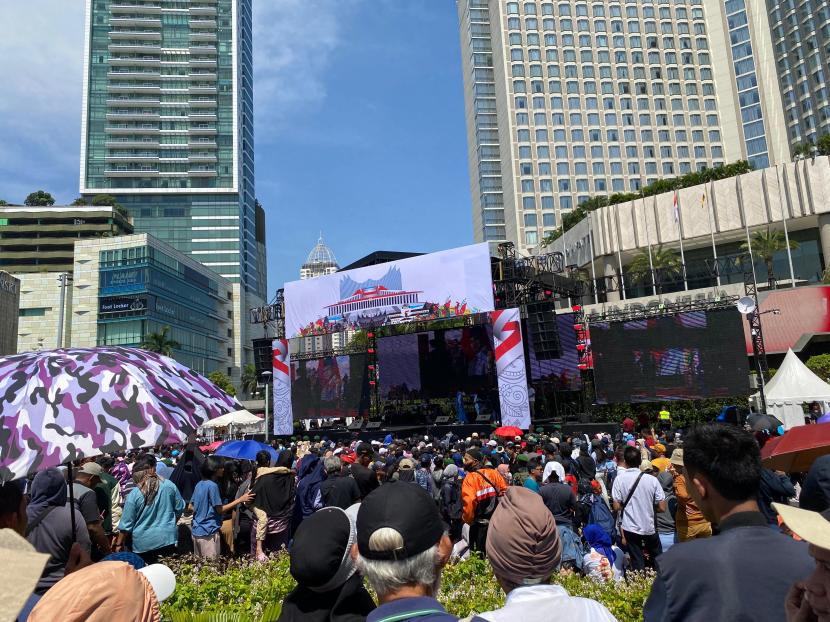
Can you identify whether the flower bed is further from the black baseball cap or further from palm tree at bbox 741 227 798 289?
palm tree at bbox 741 227 798 289

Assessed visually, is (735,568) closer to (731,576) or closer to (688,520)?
(731,576)

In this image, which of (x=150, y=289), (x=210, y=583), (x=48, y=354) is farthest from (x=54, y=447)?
(x=150, y=289)

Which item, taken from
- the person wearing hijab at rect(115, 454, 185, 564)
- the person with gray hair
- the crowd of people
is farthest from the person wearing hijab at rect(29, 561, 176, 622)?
the person with gray hair

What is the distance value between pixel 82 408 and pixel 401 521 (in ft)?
8.62

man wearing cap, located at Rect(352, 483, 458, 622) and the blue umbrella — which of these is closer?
man wearing cap, located at Rect(352, 483, 458, 622)

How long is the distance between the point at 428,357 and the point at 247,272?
82.8 meters

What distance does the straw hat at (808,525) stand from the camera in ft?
4.12

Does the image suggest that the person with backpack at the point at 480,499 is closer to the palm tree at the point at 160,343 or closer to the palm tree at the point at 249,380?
the palm tree at the point at 160,343

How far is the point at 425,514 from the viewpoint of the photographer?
213 centimetres

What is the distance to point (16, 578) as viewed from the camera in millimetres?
1357

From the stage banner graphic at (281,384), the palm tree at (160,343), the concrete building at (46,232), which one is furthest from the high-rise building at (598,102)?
the concrete building at (46,232)

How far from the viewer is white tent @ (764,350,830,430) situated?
1508 centimetres

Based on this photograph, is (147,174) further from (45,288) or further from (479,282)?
(479,282)

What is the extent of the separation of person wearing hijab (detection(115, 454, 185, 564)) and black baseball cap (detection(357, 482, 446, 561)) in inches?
200
